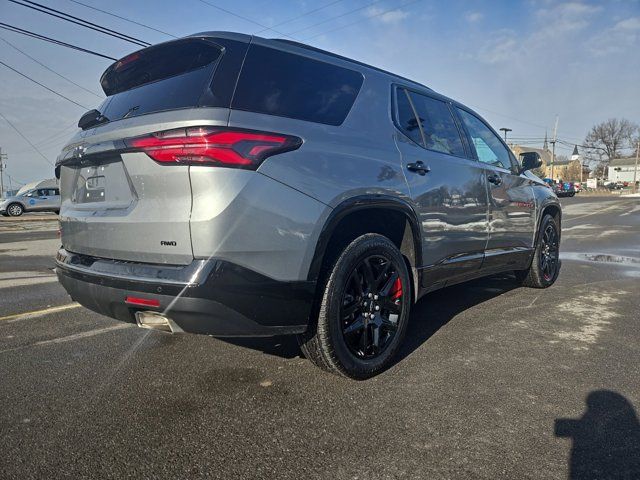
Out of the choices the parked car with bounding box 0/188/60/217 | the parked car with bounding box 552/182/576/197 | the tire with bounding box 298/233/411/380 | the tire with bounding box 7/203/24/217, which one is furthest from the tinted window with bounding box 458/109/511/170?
the parked car with bounding box 552/182/576/197

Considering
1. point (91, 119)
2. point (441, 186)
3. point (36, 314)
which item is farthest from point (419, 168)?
point (36, 314)

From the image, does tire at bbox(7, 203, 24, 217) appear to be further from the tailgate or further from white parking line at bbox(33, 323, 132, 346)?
the tailgate

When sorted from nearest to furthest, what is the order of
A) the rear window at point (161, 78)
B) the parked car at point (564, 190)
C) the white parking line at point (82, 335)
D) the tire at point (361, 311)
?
the rear window at point (161, 78) → the tire at point (361, 311) → the white parking line at point (82, 335) → the parked car at point (564, 190)

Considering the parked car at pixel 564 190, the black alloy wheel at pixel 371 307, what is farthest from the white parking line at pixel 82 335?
the parked car at pixel 564 190

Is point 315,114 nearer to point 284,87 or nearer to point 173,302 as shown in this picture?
point 284,87

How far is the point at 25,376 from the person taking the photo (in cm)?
291

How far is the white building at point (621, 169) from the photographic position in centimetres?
10325

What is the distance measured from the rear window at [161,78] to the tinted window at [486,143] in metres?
2.63

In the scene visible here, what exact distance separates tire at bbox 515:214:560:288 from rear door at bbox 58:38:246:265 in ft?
13.6

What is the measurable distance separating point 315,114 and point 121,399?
1940mm

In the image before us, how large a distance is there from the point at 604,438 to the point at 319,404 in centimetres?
136

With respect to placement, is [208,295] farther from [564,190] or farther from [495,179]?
[564,190]

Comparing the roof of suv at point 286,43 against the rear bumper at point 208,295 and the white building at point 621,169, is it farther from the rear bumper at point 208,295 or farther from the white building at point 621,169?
the white building at point 621,169

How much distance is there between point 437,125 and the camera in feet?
12.5
